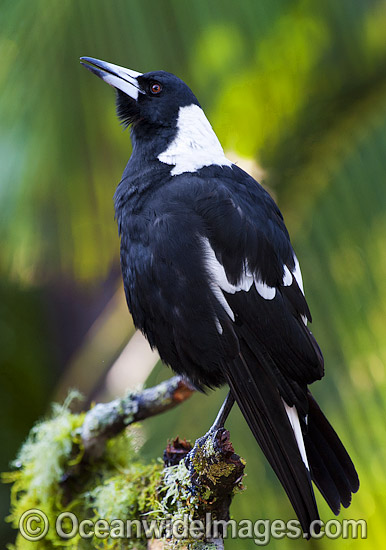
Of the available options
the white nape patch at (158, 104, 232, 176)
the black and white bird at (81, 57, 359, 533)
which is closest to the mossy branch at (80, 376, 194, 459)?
the black and white bird at (81, 57, 359, 533)

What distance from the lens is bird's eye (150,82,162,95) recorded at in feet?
6.40

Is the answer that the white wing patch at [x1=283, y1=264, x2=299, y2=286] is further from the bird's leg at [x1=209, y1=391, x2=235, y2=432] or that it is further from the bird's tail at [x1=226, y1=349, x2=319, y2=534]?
the bird's leg at [x1=209, y1=391, x2=235, y2=432]

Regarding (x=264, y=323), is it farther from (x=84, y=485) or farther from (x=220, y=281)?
(x=84, y=485)

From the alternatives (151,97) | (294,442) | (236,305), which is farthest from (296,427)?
(151,97)

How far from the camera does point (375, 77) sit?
192 centimetres

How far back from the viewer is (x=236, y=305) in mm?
1579

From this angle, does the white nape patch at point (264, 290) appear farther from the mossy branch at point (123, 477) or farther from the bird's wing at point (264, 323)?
the mossy branch at point (123, 477)

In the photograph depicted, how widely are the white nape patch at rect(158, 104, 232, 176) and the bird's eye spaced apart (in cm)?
9

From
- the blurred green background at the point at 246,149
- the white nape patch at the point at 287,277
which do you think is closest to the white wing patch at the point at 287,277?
the white nape patch at the point at 287,277

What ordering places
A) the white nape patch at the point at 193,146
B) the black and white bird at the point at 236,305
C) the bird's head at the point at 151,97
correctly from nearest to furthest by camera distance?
the black and white bird at the point at 236,305 → the white nape patch at the point at 193,146 → the bird's head at the point at 151,97

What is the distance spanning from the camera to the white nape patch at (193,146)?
5.81ft

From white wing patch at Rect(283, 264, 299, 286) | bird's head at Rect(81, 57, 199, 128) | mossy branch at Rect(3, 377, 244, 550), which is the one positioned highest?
bird's head at Rect(81, 57, 199, 128)

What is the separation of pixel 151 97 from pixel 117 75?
13 cm

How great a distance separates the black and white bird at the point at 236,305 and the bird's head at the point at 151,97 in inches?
10.8
